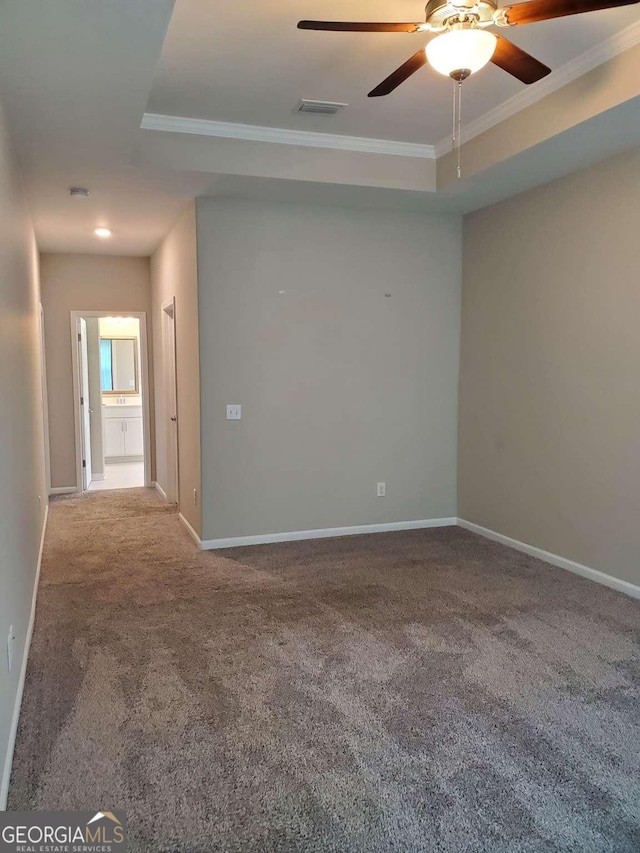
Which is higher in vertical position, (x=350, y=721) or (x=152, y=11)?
(x=152, y=11)

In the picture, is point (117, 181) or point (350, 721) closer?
point (350, 721)

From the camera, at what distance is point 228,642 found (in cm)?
307

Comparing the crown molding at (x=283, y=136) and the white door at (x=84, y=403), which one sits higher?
the crown molding at (x=283, y=136)

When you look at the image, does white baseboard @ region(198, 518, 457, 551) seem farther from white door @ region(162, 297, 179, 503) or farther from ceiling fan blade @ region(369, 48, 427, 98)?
ceiling fan blade @ region(369, 48, 427, 98)

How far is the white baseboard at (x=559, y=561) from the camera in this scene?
12.1ft

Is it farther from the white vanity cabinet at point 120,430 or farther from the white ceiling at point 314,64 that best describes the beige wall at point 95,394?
the white ceiling at point 314,64

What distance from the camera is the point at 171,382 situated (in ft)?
A: 19.3

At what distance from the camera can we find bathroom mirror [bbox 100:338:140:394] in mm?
8898

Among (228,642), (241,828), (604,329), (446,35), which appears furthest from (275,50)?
(241,828)

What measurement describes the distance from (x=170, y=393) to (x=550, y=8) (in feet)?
15.3

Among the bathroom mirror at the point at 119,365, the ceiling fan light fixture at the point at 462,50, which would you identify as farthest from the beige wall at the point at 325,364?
the bathroom mirror at the point at 119,365

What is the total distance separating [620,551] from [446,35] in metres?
→ 2.97

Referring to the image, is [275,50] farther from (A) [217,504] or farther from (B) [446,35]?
(A) [217,504]

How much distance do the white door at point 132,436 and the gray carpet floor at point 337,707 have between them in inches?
191
